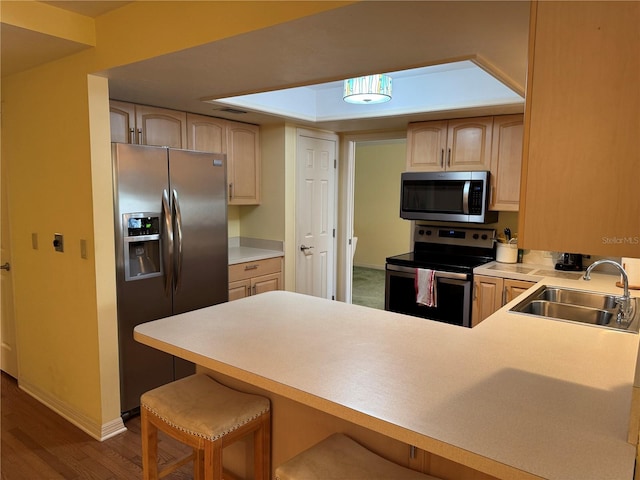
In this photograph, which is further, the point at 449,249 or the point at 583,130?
the point at 449,249

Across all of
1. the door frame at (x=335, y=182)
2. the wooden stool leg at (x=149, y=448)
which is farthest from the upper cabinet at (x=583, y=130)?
the door frame at (x=335, y=182)

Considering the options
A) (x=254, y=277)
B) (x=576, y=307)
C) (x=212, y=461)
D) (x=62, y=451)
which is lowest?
(x=62, y=451)

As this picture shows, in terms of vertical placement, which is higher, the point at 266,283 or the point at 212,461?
the point at 266,283

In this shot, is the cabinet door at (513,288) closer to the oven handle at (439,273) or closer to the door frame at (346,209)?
the oven handle at (439,273)

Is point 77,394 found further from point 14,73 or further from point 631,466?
point 631,466

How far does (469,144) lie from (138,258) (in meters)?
2.65

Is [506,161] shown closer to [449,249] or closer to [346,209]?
[449,249]

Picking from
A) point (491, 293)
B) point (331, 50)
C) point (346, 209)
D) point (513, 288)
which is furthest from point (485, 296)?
point (331, 50)

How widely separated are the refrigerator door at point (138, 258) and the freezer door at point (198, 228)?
0.09 metres

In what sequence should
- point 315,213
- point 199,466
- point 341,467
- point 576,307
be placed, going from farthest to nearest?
point 315,213 → point 576,307 → point 199,466 → point 341,467

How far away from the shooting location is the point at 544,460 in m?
1.02

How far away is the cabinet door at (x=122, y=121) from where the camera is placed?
309 centimetres

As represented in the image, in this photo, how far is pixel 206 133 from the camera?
375 centimetres

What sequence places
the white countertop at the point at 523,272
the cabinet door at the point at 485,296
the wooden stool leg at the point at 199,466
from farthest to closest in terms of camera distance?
the cabinet door at the point at 485,296 → the white countertop at the point at 523,272 → the wooden stool leg at the point at 199,466
